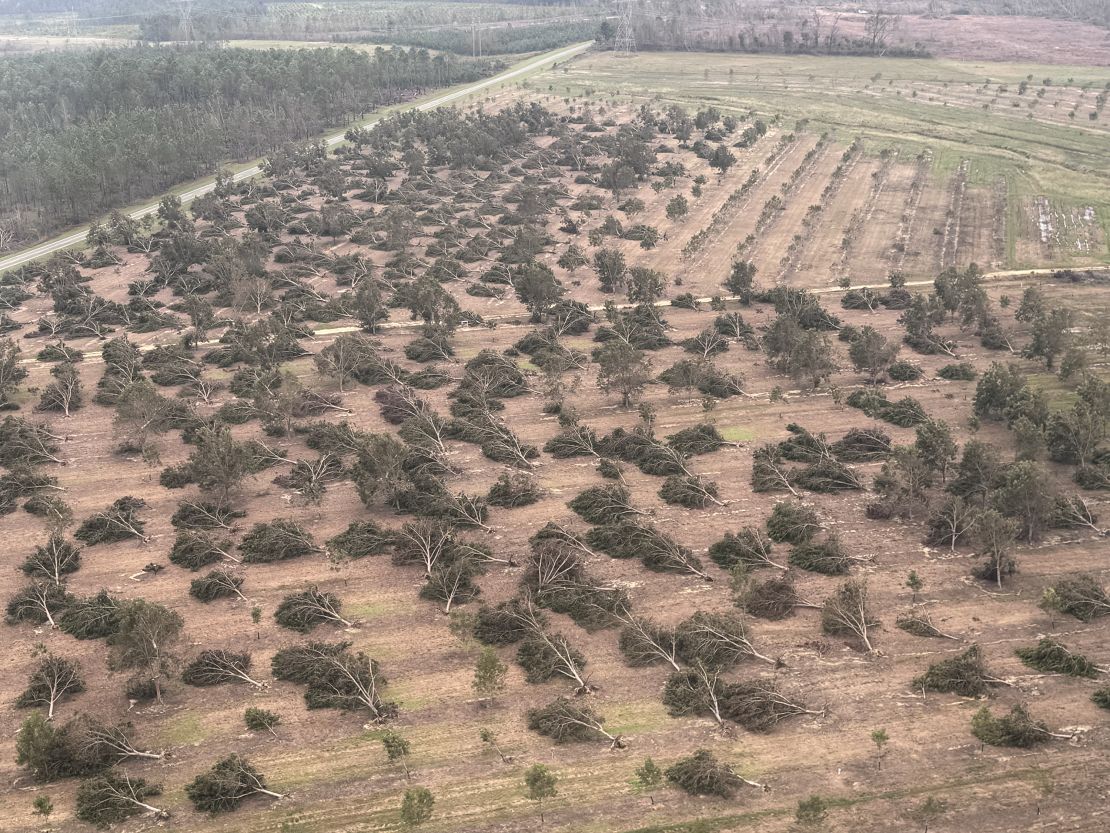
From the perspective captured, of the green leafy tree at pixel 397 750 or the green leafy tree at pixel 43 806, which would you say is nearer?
the green leafy tree at pixel 43 806

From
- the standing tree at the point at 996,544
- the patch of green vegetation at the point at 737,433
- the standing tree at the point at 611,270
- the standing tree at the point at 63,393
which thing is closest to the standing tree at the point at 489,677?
the standing tree at the point at 996,544

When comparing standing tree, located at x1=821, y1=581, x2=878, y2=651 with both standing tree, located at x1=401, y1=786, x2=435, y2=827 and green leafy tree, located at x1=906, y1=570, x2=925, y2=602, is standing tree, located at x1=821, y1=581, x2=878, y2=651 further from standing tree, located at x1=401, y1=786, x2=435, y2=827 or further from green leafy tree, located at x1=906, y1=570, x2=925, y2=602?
standing tree, located at x1=401, y1=786, x2=435, y2=827

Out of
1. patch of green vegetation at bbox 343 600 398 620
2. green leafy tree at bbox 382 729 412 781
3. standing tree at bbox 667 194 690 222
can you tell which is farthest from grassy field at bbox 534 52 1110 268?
green leafy tree at bbox 382 729 412 781

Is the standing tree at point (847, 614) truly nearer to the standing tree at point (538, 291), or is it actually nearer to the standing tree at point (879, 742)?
the standing tree at point (879, 742)

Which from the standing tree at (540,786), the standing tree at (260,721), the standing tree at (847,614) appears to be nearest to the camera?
the standing tree at (540,786)

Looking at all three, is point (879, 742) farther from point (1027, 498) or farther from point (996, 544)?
point (1027, 498)

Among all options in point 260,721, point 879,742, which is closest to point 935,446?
point 879,742

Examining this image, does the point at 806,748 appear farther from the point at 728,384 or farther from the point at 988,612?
the point at 728,384
